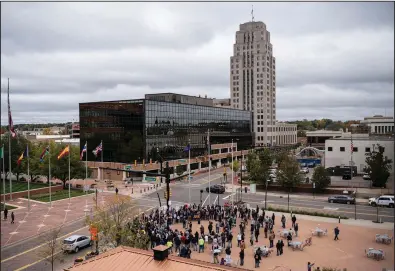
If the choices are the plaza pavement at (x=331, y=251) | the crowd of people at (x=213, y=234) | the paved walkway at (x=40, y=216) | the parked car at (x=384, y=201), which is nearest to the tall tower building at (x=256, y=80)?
the parked car at (x=384, y=201)

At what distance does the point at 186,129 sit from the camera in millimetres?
87750

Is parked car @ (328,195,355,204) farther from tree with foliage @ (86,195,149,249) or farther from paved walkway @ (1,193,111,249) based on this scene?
paved walkway @ (1,193,111,249)

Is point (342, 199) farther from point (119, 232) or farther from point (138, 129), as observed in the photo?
point (138, 129)

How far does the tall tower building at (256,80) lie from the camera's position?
13325cm

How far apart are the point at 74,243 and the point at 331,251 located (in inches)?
784

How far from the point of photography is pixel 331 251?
87.5 feet

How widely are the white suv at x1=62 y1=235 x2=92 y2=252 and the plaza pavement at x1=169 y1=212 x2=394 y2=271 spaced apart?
9240mm

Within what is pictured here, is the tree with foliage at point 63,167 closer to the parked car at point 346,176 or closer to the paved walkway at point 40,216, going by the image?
the paved walkway at point 40,216

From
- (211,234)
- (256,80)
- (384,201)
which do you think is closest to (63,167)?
(211,234)

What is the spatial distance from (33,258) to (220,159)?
77.8 m

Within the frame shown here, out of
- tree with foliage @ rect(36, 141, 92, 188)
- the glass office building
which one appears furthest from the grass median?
tree with foliage @ rect(36, 141, 92, 188)

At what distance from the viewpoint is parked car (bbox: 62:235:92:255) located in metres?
27.7

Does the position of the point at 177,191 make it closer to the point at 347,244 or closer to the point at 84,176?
the point at 84,176

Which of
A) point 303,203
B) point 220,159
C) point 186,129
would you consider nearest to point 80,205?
point 303,203
